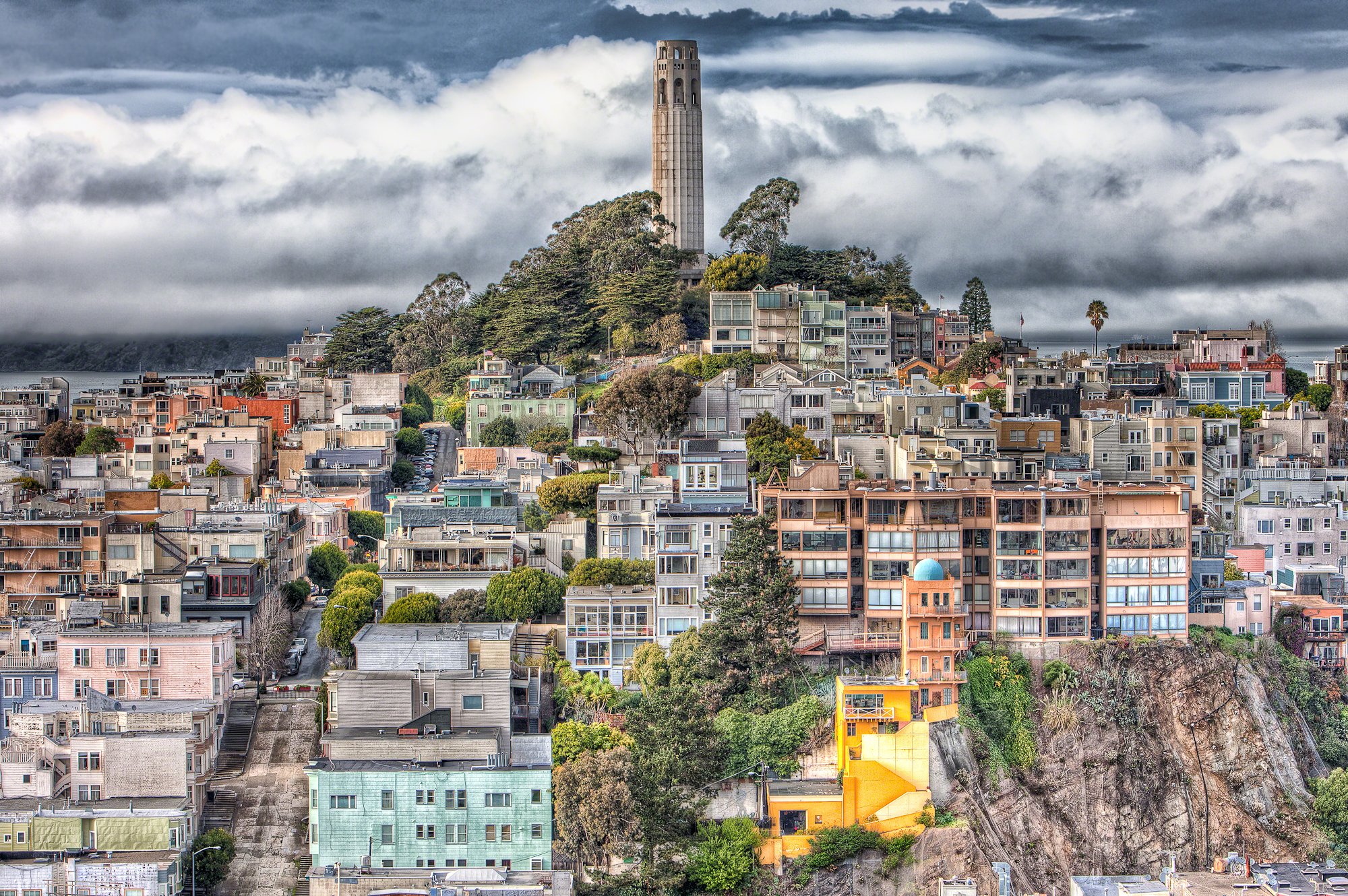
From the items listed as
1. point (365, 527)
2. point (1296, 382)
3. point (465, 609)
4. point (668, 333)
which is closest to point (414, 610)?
point (465, 609)

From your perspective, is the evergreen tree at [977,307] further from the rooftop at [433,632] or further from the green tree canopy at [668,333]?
the rooftop at [433,632]

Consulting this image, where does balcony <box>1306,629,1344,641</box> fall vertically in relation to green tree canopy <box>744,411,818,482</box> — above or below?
below

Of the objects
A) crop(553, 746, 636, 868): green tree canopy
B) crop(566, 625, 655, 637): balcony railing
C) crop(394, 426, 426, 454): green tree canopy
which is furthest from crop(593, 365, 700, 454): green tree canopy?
crop(553, 746, 636, 868): green tree canopy

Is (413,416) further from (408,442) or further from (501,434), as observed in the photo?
(501,434)

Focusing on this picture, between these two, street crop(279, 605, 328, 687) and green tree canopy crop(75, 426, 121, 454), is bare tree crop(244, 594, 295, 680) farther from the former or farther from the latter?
green tree canopy crop(75, 426, 121, 454)

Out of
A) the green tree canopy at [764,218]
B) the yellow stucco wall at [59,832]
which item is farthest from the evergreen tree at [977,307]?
the yellow stucco wall at [59,832]
